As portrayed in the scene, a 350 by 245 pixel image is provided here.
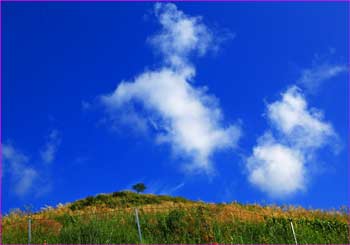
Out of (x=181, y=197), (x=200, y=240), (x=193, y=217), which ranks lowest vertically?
(x=200, y=240)

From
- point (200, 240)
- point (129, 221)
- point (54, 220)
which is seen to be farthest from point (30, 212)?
point (200, 240)

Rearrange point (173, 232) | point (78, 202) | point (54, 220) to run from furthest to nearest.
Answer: point (78, 202) → point (54, 220) → point (173, 232)

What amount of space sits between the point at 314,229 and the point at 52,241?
10.4m

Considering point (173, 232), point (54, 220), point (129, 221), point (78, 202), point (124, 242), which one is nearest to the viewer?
point (124, 242)

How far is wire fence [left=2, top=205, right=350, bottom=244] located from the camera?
17.2 metres

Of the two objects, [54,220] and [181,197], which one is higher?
[181,197]

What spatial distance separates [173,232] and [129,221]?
2.35 meters

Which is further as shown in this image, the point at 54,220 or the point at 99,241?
the point at 54,220

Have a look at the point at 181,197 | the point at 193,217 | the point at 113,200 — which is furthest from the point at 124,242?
the point at 181,197

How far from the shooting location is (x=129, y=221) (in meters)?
19.4

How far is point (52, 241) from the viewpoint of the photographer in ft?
57.0

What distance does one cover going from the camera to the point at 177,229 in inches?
702

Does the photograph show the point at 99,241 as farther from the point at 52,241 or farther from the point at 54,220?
the point at 54,220

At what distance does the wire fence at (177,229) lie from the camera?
17.2 metres
